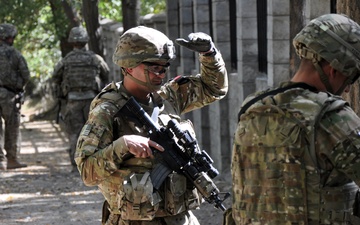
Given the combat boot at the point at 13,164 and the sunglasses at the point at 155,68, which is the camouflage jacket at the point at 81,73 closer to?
the combat boot at the point at 13,164

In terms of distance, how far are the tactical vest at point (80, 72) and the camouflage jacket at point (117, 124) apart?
9.02 meters

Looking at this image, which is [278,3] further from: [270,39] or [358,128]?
[358,128]


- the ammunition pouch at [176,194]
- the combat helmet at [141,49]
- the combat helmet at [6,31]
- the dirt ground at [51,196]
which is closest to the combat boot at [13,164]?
the dirt ground at [51,196]

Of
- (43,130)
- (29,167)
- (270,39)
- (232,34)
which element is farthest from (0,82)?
(43,130)

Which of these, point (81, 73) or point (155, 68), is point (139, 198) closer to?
point (155, 68)

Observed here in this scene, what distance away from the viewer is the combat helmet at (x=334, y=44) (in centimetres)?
433

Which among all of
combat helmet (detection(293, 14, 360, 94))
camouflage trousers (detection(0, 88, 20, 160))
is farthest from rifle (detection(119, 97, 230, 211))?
camouflage trousers (detection(0, 88, 20, 160))

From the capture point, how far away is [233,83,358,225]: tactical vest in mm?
4340

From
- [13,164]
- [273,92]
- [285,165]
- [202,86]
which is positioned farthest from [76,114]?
[285,165]

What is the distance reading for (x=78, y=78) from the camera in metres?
15.5

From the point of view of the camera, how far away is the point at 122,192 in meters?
5.92

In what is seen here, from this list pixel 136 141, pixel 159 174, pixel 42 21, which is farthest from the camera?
pixel 42 21

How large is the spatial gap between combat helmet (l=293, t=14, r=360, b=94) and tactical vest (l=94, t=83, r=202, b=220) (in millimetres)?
1712

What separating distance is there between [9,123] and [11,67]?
3.43 feet
